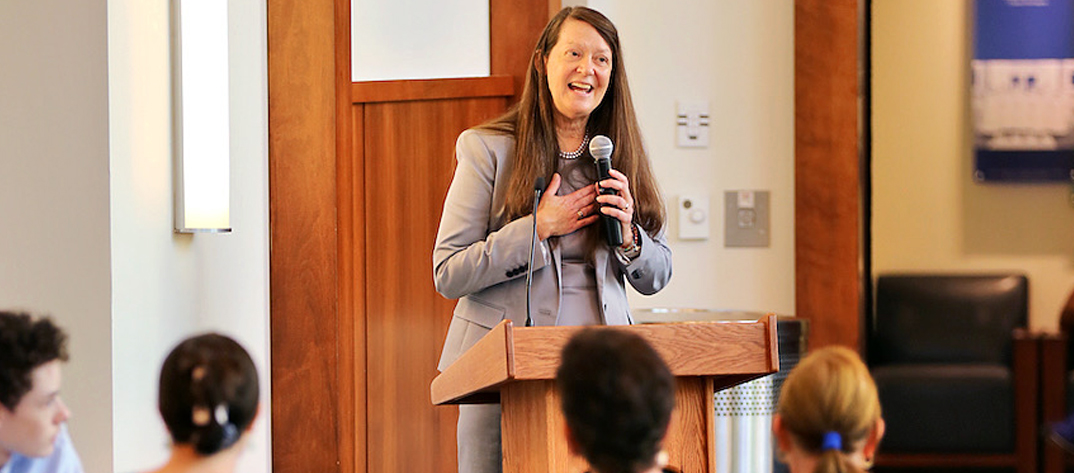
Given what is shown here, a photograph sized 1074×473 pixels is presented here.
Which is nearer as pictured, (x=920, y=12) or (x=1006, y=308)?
(x=1006, y=308)

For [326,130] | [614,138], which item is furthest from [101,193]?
[326,130]

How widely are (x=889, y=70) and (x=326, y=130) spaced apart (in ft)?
10.9

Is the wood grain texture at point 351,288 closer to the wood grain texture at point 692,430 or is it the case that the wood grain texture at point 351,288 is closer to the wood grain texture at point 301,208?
the wood grain texture at point 301,208

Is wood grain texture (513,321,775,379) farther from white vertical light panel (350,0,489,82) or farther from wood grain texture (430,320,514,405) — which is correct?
white vertical light panel (350,0,489,82)

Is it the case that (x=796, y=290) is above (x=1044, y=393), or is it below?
above

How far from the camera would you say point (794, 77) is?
3.80 metres

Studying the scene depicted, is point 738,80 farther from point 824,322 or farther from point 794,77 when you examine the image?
point 824,322

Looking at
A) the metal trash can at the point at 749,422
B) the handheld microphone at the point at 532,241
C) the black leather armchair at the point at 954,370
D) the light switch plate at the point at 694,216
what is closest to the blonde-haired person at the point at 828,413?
the handheld microphone at the point at 532,241

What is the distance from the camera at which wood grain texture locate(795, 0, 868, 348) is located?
12.3ft

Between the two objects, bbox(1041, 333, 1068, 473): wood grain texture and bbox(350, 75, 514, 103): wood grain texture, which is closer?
bbox(350, 75, 514, 103): wood grain texture

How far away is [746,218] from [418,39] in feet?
3.98

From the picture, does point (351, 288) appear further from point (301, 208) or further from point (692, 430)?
point (692, 430)

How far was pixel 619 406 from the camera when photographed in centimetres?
133

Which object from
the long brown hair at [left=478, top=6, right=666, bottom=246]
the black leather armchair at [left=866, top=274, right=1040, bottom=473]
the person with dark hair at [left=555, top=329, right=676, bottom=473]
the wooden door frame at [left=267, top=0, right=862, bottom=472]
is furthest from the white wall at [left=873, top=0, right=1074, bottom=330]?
the person with dark hair at [left=555, top=329, right=676, bottom=473]
